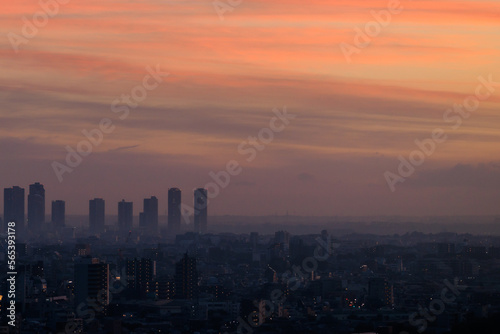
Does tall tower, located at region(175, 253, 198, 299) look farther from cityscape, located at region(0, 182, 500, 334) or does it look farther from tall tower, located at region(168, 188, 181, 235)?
tall tower, located at region(168, 188, 181, 235)

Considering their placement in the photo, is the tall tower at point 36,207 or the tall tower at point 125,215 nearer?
the tall tower at point 36,207

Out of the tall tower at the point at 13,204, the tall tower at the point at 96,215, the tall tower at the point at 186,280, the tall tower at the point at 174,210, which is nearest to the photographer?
the tall tower at the point at 186,280

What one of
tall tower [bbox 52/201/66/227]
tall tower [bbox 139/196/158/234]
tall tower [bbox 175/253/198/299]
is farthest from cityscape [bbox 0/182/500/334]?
tall tower [bbox 139/196/158/234]

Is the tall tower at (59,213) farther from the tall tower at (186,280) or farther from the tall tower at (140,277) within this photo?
the tall tower at (186,280)

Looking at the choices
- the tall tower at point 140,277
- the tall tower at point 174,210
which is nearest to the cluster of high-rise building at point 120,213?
the tall tower at point 174,210

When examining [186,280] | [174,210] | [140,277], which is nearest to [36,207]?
[174,210]

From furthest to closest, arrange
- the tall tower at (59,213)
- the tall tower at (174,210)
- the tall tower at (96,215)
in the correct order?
the tall tower at (96,215) < the tall tower at (59,213) < the tall tower at (174,210)

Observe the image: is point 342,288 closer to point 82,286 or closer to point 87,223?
point 82,286
